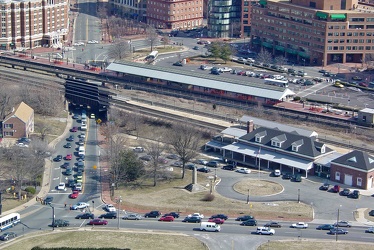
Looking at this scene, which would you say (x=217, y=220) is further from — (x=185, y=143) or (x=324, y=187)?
(x=185, y=143)

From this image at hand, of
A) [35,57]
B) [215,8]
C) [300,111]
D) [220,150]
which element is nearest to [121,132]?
[220,150]

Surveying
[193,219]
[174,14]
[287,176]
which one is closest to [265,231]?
[193,219]

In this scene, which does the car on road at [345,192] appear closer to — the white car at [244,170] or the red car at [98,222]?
the white car at [244,170]

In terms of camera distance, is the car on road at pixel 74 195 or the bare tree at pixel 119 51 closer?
the car on road at pixel 74 195

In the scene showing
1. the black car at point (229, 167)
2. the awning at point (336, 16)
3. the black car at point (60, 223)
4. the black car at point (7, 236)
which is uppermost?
the awning at point (336, 16)

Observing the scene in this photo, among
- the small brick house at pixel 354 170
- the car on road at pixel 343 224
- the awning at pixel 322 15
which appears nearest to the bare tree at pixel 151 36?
the awning at pixel 322 15

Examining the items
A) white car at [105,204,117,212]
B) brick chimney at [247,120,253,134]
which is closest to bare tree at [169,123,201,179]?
brick chimney at [247,120,253,134]

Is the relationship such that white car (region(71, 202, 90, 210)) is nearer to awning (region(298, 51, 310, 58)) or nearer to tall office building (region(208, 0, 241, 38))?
awning (region(298, 51, 310, 58))
